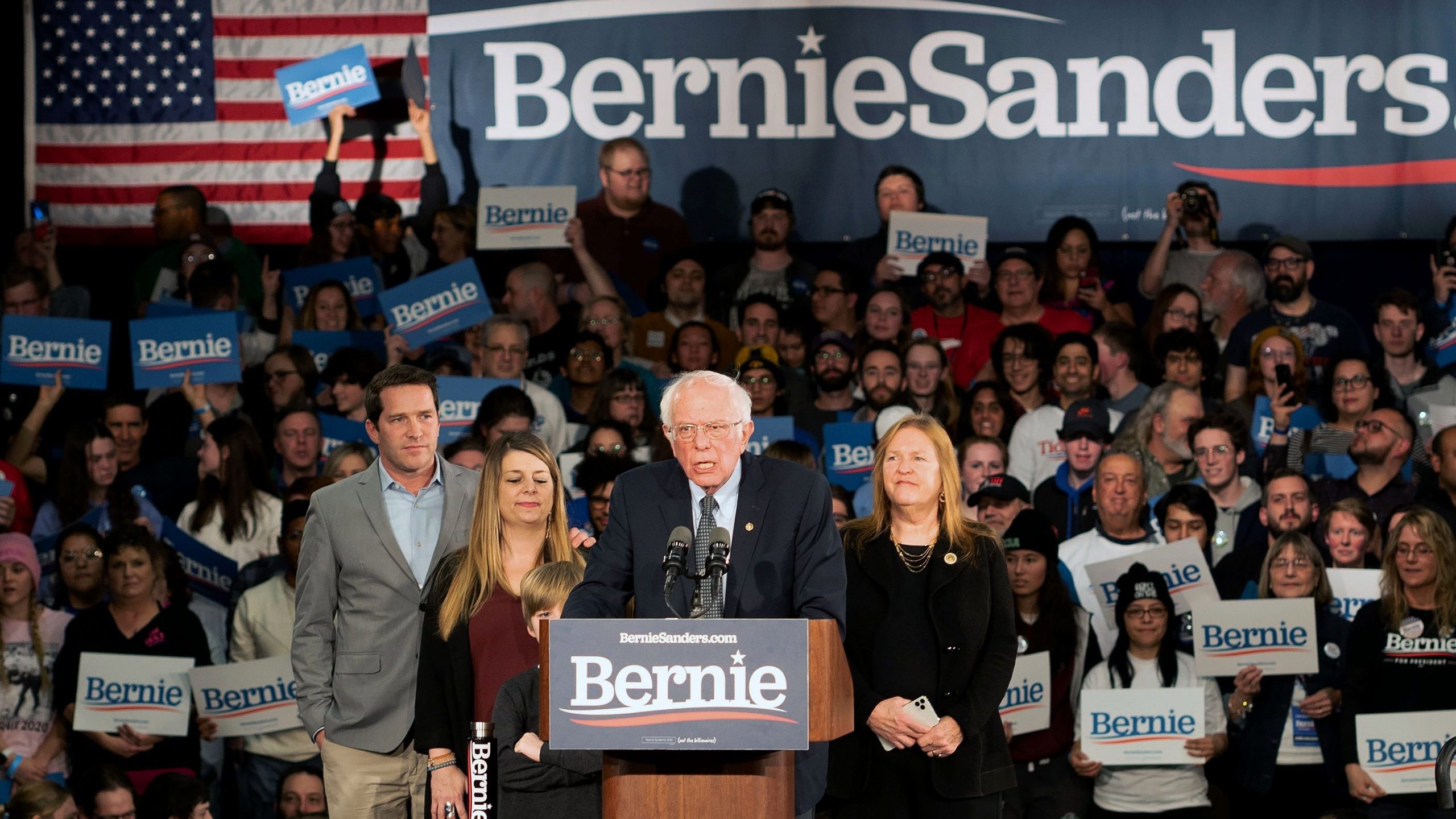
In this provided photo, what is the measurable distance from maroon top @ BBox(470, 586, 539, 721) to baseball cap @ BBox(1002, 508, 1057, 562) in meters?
2.35

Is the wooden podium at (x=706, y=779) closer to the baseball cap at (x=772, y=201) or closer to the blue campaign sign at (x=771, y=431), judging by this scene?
the blue campaign sign at (x=771, y=431)

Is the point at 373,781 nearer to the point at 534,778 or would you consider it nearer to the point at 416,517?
the point at 534,778

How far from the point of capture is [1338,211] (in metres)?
9.84

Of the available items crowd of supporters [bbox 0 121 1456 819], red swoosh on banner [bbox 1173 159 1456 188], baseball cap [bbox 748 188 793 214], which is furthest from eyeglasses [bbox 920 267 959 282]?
red swoosh on banner [bbox 1173 159 1456 188]

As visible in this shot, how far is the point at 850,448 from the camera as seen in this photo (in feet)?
23.8

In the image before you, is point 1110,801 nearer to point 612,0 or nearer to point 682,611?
point 682,611

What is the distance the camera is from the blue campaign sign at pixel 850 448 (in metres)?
7.24

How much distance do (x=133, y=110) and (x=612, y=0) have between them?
9.61ft

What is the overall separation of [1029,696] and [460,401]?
112 inches

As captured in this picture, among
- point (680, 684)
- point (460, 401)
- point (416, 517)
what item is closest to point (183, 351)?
point (460, 401)

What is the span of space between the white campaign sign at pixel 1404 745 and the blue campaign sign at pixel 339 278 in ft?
17.5

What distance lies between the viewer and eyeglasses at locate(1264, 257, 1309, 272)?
8.46 m

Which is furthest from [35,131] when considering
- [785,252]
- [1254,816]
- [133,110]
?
[1254,816]

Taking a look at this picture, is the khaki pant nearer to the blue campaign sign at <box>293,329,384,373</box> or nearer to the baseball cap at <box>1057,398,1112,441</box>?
the baseball cap at <box>1057,398,1112,441</box>
